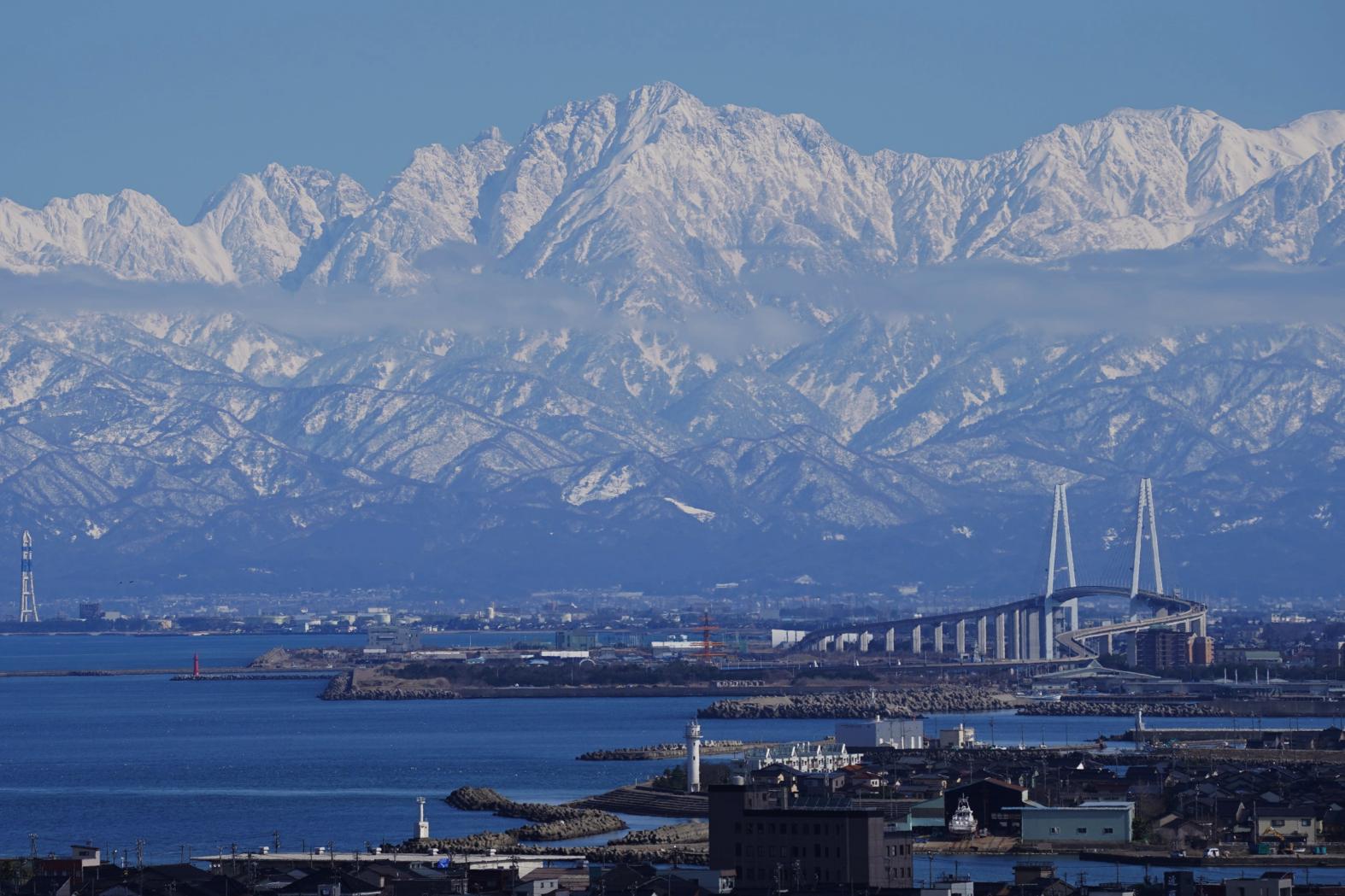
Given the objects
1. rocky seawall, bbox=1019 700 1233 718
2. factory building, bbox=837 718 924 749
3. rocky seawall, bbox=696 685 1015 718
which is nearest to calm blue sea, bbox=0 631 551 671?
rocky seawall, bbox=696 685 1015 718

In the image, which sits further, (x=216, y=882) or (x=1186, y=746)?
(x=1186, y=746)

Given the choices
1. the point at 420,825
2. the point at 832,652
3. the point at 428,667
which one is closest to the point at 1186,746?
the point at 420,825

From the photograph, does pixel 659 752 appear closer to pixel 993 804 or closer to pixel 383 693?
pixel 993 804

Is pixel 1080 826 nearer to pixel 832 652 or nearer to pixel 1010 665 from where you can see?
pixel 1010 665

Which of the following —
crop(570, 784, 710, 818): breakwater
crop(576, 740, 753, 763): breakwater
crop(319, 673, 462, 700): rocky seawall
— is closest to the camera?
crop(570, 784, 710, 818): breakwater

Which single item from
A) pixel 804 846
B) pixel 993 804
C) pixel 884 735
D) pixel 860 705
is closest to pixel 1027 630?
pixel 860 705

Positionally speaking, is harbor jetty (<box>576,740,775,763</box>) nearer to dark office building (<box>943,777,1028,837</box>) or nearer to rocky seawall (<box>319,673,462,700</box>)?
dark office building (<box>943,777,1028,837</box>)
